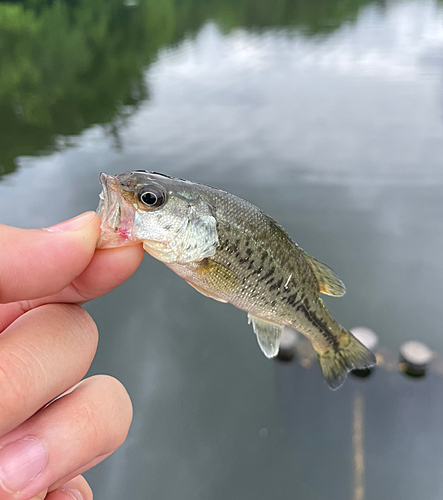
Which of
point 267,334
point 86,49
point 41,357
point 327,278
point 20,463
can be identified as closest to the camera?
point 20,463

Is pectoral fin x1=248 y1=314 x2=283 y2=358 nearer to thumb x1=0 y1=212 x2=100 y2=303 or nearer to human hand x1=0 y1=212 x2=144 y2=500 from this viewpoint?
human hand x1=0 y1=212 x2=144 y2=500

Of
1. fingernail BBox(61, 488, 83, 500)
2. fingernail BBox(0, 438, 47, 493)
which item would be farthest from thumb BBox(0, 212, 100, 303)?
fingernail BBox(61, 488, 83, 500)

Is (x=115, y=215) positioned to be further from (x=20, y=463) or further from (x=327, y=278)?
(x=327, y=278)

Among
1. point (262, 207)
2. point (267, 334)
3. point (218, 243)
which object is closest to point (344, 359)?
point (267, 334)

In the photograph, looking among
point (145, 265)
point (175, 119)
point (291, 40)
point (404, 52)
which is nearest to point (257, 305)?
point (145, 265)

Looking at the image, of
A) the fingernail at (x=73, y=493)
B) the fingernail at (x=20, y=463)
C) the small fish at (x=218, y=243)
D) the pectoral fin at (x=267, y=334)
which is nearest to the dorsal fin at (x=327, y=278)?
the small fish at (x=218, y=243)

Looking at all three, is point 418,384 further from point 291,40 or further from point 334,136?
point 291,40
